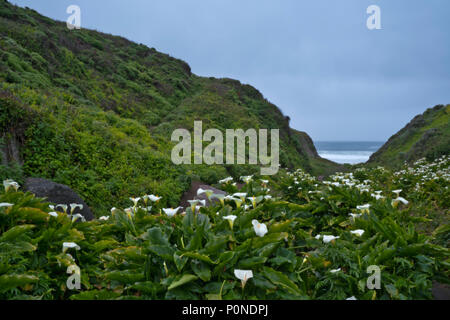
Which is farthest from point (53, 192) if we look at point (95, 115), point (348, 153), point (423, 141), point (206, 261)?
point (348, 153)

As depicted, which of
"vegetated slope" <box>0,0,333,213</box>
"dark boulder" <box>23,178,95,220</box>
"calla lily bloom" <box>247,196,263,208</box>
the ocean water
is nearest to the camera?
"calla lily bloom" <box>247,196,263,208</box>

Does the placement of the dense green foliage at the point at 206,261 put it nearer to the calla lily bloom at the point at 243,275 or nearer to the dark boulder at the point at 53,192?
the calla lily bloom at the point at 243,275

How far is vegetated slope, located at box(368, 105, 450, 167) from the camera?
15820mm

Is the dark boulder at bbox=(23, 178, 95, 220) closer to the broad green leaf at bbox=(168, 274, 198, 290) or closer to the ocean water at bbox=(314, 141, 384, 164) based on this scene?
the broad green leaf at bbox=(168, 274, 198, 290)

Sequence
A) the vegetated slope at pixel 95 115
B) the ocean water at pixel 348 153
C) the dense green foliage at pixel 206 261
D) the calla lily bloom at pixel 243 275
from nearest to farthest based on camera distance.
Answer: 1. the calla lily bloom at pixel 243 275
2. the dense green foliage at pixel 206 261
3. the vegetated slope at pixel 95 115
4. the ocean water at pixel 348 153

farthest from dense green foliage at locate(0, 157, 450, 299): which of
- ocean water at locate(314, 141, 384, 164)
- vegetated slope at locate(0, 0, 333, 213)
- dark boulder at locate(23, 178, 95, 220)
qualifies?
ocean water at locate(314, 141, 384, 164)

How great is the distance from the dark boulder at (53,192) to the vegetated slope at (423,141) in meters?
16.9

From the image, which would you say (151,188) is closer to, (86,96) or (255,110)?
(86,96)

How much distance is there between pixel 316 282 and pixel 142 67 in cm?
2534

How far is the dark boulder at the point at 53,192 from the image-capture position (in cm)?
475

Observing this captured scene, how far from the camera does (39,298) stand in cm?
212

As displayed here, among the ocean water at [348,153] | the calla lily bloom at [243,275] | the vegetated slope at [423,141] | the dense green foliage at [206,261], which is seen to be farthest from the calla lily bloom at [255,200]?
the ocean water at [348,153]

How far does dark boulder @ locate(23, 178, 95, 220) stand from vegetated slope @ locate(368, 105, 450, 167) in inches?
667

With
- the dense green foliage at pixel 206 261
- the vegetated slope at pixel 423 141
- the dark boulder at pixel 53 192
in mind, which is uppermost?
the vegetated slope at pixel 423 141
